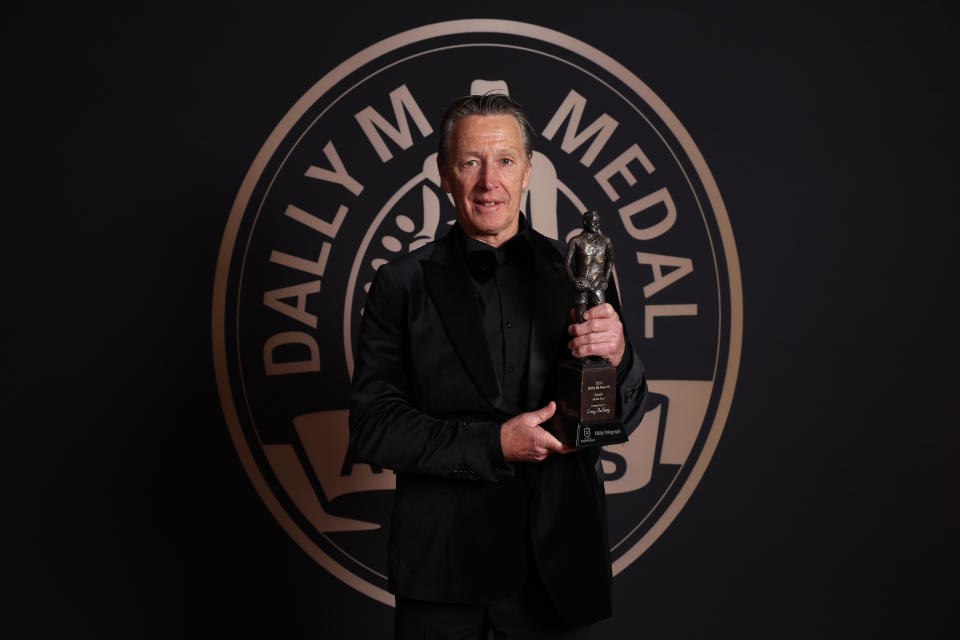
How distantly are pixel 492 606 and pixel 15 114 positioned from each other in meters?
2.39

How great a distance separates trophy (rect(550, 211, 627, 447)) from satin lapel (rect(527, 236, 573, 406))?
53mm

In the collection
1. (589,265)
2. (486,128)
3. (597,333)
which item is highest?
(486,128)

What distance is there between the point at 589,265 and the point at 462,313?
28cm

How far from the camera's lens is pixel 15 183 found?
96.8 inches

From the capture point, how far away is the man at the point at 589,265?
4.58 ft

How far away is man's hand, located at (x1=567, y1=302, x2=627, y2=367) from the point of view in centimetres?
136

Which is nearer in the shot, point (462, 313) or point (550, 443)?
point (550, 443)

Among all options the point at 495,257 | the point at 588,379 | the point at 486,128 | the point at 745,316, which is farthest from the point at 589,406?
the point at 745,316

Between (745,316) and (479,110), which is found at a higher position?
(479,110)

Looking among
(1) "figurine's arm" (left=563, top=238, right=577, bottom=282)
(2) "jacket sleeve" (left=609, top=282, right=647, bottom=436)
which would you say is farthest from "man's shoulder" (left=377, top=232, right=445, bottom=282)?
(2) "jacket sleeve" (left=609, top=282, right=647, bottom=436)

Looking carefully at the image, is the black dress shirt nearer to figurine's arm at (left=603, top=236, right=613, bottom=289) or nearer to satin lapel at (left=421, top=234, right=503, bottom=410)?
satin lapel at (left=421, top=234, right=503, bottom=410)

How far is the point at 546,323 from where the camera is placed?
1.49 m

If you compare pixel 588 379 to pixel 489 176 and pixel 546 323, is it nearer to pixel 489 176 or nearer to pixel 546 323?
pixel 546 323

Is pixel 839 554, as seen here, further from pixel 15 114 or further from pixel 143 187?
pixel 15 114
